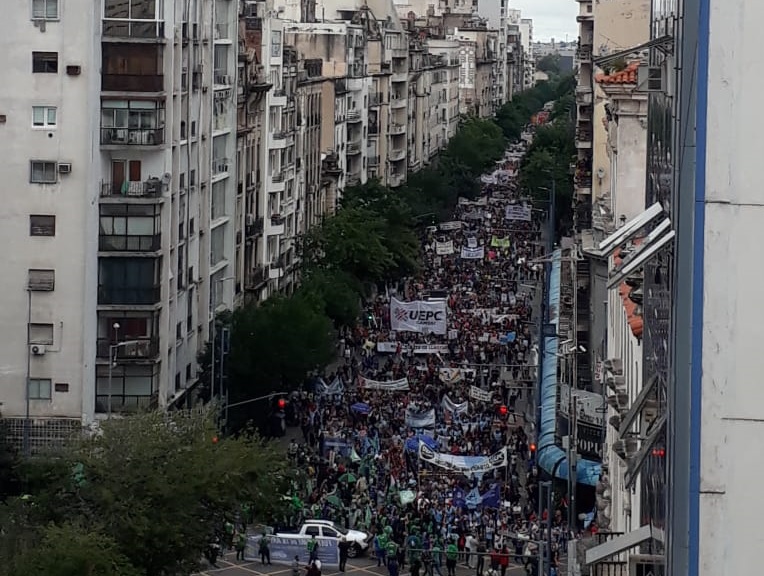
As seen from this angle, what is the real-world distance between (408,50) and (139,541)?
9410 cm

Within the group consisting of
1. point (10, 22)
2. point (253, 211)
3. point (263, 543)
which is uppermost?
point (10, 22)

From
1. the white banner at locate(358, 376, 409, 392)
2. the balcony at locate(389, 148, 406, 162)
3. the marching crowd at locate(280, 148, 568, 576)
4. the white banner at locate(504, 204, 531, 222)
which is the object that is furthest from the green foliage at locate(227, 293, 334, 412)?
the balcony at locate(389, 148, 406, 162)

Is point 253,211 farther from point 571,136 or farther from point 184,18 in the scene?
point 571,136

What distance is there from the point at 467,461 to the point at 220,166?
18.8 m

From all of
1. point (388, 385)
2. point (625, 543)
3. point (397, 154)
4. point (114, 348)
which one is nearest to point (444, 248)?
point (397, 154)

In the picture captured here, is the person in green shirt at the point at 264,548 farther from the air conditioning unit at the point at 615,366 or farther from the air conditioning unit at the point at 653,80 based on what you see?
the air conditioning unit at the point at 653,80

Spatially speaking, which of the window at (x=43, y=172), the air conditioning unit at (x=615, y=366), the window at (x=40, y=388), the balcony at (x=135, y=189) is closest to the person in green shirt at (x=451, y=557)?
the air conditioning unit at (x=615, y=366)

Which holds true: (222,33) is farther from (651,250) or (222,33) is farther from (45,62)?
(651,250)

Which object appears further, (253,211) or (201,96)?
(253,211)

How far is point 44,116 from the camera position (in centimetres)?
5166

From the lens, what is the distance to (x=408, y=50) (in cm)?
12800

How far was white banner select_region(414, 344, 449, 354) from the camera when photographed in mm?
69000

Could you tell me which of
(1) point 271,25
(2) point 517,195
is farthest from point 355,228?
(2) point 517,195

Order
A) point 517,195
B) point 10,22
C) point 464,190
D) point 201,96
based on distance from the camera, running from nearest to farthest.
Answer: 1. point 10,22
2. point 201,96
3. point 464,190
4. point 517,195
